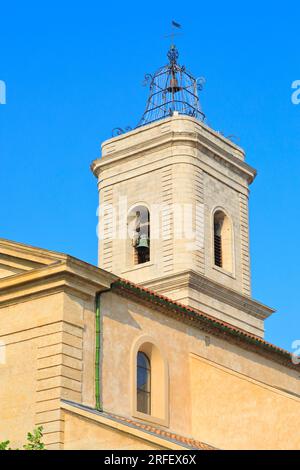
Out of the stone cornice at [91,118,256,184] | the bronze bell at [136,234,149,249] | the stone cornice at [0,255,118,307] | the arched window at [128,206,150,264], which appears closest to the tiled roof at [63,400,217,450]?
the stone cornice at [0,255,118,307]

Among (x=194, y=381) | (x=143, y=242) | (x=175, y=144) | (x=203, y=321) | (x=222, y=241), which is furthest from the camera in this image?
(x=222, y=241)

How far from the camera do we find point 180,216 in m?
38.2

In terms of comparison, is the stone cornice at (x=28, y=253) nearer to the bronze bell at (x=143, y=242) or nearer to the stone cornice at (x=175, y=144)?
the bronze bell at (x=143, y=242)

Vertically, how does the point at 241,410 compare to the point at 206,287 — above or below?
below

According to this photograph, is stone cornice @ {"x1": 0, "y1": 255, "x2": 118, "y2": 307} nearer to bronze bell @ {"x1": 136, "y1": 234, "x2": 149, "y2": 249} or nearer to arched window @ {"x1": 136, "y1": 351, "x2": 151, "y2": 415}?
arched window @ {"x1": 136, "y1": 351, "x2": 151, "y2": 415}

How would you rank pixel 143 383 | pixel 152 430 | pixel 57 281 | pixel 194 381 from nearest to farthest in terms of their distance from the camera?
pixel 57 281
pixel 152 430
pixel 143 383
pixel 194 381

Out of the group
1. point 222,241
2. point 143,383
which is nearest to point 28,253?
point 143,383

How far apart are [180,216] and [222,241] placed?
2.78 m

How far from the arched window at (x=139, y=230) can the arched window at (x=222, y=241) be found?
2799mm

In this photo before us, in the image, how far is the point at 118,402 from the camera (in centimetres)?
2347

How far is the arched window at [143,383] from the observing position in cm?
2477

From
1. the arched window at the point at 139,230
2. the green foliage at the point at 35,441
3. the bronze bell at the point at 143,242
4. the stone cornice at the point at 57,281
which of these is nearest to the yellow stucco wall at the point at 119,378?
the stone cornice at the point at 57,281

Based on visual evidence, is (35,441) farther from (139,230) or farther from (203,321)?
(139,230)
